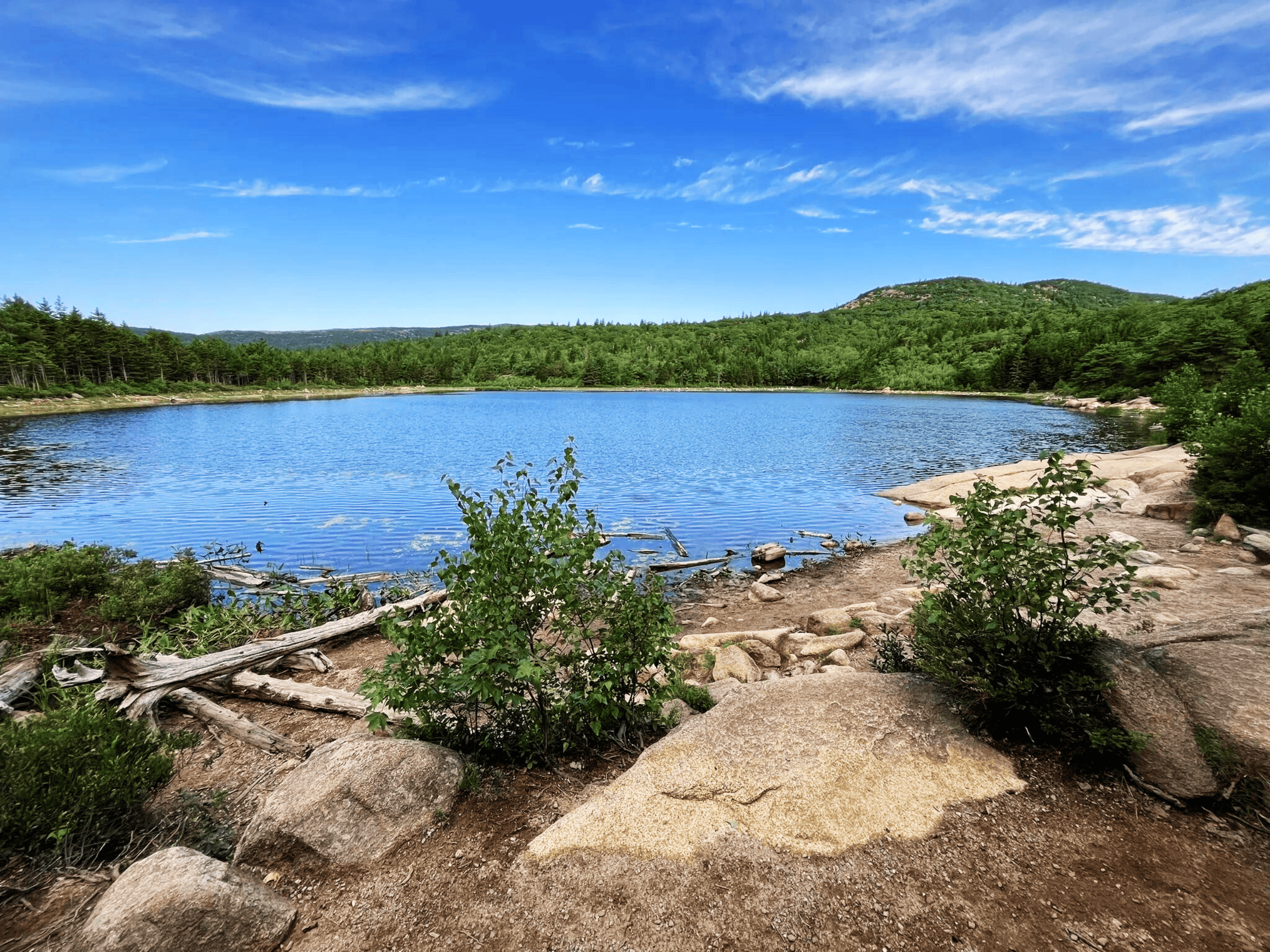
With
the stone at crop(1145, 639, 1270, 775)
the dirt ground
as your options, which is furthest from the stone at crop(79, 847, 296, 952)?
the stone at crop(1145, 639, 1270, 775)

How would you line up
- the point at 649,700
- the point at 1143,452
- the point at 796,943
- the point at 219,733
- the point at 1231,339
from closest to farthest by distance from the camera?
the point at 796,943
the point at 649,700
the point at 219,733
the point at 1143,452
the point at 1231,339

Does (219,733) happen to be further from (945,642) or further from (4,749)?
(945,642)

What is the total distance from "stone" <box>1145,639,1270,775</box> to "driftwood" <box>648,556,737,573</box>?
12915 mm

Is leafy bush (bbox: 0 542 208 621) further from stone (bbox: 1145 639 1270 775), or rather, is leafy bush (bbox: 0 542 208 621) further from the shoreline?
the shoreline

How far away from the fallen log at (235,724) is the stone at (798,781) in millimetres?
4825

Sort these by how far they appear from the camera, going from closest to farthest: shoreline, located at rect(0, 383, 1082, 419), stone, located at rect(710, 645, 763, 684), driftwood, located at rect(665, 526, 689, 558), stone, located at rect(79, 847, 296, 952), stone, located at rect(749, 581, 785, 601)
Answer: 1. stone, located at rect(79, 847, 296, 952)
2. stone, located at rect(710, 645, 763, 684)
3. stone, located at rect(749, 581, 785, 601)
4. driftwood, located at rect(665, 526, 689, 558)
5. shoreline, located at rect(0, 383, 1082, 419)

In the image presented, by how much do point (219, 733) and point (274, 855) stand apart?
14.2 feet

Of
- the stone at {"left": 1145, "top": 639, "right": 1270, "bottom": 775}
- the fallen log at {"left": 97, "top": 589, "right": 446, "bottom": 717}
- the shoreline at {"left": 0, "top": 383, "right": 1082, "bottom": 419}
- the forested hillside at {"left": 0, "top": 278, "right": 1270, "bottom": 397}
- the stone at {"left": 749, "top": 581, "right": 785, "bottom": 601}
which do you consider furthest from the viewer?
the forested hillside at {"left": 0, "top": 278, "right": 1270, "bottom": 397}

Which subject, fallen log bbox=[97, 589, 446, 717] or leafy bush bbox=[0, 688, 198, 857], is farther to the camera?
fallen log bbox=[97, 589, 446, 717]

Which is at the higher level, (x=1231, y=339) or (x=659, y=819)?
(x=1231, y=339)

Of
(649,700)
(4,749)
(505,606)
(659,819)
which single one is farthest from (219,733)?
(659,819)

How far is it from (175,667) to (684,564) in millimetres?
12724

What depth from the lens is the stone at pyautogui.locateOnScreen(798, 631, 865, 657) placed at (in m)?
10.5

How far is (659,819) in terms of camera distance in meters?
4.95
